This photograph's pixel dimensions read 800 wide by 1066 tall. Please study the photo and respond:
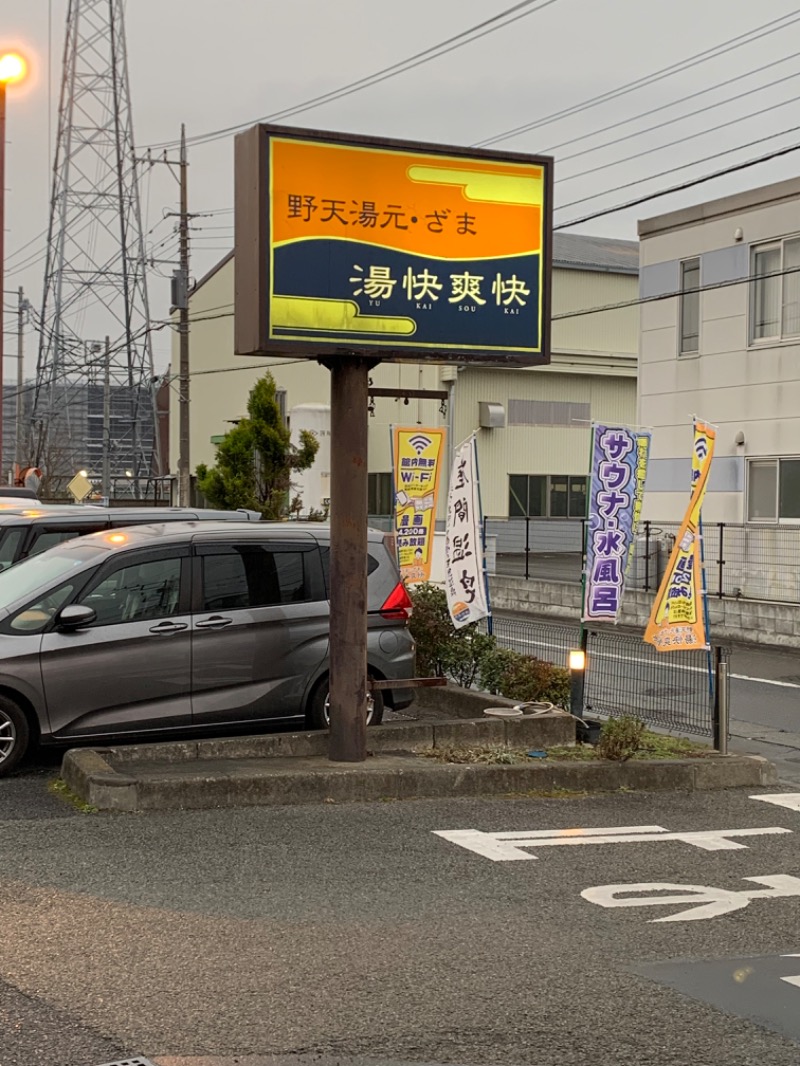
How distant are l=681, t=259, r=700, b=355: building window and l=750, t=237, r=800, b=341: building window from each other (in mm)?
1418

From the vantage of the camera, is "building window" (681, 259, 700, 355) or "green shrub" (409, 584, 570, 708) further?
"building window" (681, 259, 700, 355)

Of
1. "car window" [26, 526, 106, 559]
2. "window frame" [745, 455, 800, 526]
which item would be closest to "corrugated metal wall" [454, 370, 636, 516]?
"window frame" [745, 455, 800, 526]

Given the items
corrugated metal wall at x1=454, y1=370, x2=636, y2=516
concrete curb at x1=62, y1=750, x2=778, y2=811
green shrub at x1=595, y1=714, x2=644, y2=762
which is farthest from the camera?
corrugated metal wall at x1=454, y1=370, x2=636, y2=516

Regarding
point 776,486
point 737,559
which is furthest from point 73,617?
point 776,486

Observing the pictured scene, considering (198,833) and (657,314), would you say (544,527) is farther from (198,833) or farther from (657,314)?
(198,833)

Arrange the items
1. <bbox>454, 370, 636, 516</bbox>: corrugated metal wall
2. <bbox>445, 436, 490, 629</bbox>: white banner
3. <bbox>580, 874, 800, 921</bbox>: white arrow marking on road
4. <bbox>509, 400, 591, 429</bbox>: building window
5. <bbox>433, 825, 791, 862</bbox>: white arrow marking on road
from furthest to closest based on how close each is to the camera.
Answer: <bbox>509, 400, 591, 429</bbox>: building window, <bbox>454, 370, 636, 516</bbox>: corrugated metal wall, <bbox>445, 436, 490, 629</bbox>: white banner, <bbox>433, 825, 791, 862</bbox>: white arrow marking on road, <bbox>580, 874, 800, 921</bbox>: white arrow marking on road

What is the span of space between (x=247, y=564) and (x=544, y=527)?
115 feet

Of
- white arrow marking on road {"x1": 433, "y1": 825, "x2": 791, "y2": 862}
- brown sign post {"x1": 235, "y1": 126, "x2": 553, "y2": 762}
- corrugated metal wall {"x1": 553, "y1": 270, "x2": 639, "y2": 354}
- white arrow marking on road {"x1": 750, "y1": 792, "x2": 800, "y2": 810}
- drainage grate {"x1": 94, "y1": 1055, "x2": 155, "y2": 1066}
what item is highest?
corrugated metal wall {"x1": 553, "y1": 270, "x2": 639, "y2": 354}

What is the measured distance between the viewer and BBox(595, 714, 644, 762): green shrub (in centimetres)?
948

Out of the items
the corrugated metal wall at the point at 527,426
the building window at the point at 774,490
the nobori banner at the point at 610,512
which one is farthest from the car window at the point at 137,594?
the corrugated metal wall at the point at 527,426

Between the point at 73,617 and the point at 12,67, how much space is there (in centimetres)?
1035

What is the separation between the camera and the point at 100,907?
616cm

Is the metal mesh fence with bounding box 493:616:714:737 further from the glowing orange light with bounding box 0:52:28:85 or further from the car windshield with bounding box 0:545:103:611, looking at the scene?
the glowing orange light with bounding box 0:52:28:85

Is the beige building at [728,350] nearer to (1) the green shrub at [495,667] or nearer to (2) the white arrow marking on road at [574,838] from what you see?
(1) the green shrub at [495,667]
